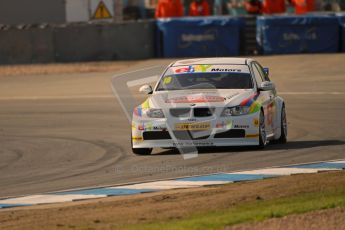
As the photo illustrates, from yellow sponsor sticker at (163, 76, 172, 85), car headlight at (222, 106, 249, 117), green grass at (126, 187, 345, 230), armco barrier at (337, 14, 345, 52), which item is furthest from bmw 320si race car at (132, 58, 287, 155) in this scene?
armco barrier at (337, 14, 345, 52)

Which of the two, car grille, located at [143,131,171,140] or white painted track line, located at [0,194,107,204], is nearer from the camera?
white painted track line, located at [0,194,107,204]

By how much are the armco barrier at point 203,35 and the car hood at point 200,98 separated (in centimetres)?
1768

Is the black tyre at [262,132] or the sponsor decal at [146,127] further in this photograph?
the black tyre at [262,132]

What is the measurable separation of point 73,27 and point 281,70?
285 inches

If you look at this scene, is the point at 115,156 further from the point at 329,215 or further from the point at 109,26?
the point at 109,26

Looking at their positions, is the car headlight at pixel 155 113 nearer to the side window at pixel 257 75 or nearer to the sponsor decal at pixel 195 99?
the sponsor decal at pixel 195 99

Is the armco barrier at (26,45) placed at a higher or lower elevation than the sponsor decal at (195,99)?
lower

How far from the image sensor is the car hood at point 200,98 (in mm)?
14789

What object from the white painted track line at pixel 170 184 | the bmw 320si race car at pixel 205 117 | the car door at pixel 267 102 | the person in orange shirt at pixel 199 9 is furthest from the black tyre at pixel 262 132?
the person in orange shirt at pixel 199 9

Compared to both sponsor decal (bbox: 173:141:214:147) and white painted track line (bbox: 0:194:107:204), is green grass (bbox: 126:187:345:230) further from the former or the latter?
sponsor decal (bbox: 173:141:214:147)

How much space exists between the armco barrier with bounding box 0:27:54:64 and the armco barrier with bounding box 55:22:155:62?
334 mm

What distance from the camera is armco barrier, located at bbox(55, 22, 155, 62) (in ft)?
109

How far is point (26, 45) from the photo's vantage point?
3338cm

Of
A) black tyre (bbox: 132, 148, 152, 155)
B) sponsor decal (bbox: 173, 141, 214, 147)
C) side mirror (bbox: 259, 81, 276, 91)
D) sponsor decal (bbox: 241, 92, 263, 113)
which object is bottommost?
black tyre (bbox: 132, 148, 152, 155)
